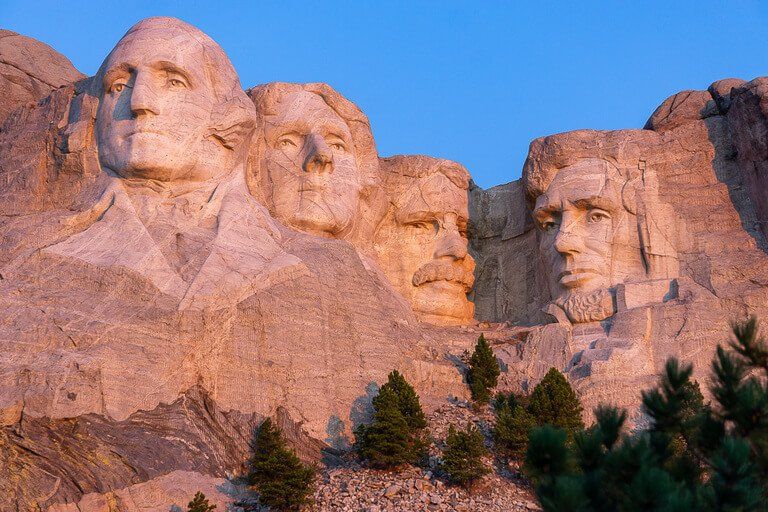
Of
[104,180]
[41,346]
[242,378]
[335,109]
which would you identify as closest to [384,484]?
[242,378]

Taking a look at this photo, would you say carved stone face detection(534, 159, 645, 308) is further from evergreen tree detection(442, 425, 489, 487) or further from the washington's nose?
evergreen tree detection(442, 425, 489, 487)

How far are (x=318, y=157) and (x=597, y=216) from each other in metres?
5.25

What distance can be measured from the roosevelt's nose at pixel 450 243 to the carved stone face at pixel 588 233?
6.35ft

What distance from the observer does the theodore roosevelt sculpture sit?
25.7 m

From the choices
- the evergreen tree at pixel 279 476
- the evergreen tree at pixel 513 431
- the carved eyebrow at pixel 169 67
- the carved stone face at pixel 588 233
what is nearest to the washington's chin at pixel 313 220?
the carved eyebrow at pixel 169 67

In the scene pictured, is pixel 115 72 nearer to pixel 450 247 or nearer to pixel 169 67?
pixel 169 67

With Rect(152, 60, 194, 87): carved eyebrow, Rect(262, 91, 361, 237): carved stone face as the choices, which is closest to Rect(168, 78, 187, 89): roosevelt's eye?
Rect(152, 60, 194, 87): carved eyebrow

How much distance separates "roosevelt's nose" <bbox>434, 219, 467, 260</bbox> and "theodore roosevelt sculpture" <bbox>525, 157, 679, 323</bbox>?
184 centimetres

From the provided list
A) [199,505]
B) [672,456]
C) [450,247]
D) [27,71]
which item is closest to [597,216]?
[450,247]

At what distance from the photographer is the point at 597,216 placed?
26609mm

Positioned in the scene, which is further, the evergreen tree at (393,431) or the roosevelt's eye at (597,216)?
the roosevelt's eye at (597,216)

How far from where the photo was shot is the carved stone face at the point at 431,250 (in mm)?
27953

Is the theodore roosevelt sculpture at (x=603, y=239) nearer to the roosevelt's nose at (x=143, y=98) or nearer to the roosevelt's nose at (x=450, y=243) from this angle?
the roosevelt's nose at (x=450, y=243)

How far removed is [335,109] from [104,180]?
511 centimetres
